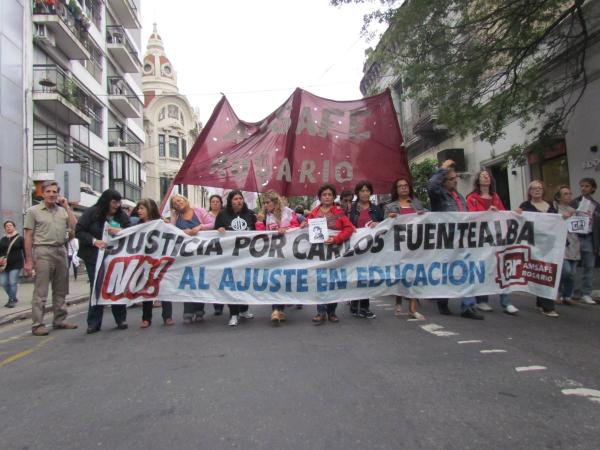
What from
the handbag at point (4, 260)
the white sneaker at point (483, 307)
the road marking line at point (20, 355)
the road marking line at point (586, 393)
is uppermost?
the handbag at point (4, 260)

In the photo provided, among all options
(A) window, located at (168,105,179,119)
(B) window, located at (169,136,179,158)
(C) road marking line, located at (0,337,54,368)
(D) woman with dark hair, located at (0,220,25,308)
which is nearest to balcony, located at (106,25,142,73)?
(B) window, located at (169,136,179,158)

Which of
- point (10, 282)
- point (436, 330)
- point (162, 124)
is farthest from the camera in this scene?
point (162, 124)

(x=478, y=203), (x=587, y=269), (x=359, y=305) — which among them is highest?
(x=478, y=203)

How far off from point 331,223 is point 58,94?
17.3 meters

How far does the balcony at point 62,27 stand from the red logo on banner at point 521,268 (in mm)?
20225

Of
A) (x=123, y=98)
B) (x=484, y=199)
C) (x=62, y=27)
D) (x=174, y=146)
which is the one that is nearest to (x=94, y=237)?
(x=484, y=199)

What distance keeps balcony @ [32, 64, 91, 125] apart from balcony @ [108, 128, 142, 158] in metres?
6.67

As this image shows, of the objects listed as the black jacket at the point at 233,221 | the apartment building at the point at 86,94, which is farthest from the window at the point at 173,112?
the black jacket at the point at 233,221

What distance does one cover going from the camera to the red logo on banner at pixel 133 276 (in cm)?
570

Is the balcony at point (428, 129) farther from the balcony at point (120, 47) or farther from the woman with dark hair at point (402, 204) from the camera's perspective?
the balcony at point (120, 47)

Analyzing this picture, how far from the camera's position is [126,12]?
102 ft

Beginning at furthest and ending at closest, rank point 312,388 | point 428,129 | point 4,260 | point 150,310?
1. point 428,129
2. point 4,260
3. point 150,310
4. point 312,388

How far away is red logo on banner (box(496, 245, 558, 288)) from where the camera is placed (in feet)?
19.7

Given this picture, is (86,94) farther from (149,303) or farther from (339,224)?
(339,224)
